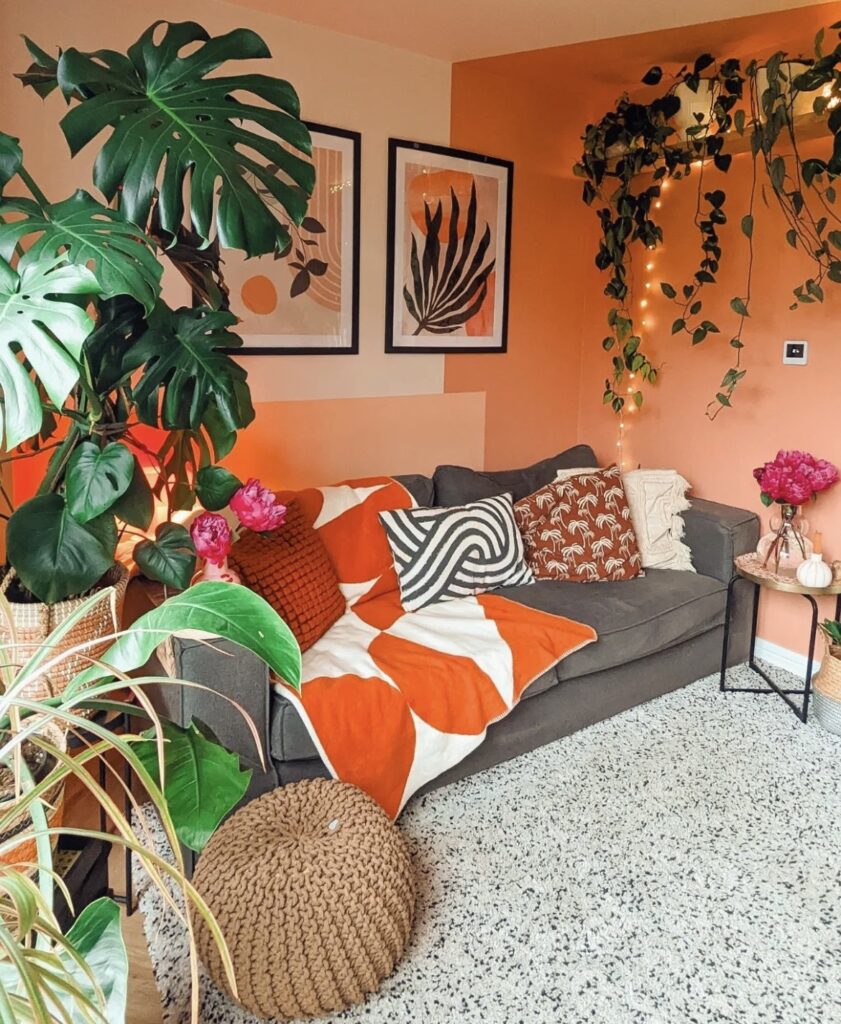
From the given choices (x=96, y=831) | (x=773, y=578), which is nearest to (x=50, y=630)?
(x=96, y=831)

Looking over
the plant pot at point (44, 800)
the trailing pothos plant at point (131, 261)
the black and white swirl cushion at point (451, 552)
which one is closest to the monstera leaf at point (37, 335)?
the trailing pothos plant at point (131, 261)

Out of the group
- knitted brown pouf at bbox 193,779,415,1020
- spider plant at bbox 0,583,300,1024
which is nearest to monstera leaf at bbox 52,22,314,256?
spider plant at bbox 0,583,300,1024

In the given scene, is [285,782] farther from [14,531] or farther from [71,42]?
[71,42]

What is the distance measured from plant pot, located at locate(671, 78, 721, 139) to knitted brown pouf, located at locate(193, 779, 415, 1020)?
286 cm

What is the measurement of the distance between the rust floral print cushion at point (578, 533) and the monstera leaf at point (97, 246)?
202 centimetres

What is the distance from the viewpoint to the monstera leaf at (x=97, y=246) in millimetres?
1307

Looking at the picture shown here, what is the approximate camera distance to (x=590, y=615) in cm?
279

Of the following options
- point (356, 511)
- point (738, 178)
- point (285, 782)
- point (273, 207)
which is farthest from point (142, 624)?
point (738, 178)

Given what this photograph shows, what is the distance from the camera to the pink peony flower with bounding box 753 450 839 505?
2.95 metres

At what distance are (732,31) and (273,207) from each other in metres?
1.81

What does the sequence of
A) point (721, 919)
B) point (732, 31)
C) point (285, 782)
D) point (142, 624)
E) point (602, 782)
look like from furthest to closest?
point (732, 31) → point (602, 782) → point (285, 782) → point (721, 919) → point (142, 624)

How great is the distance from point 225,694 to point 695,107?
9.27 feet

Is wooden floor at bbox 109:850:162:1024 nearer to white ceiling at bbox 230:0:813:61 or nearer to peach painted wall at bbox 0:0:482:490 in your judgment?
peach painted wall at bbox 0:0:482:490

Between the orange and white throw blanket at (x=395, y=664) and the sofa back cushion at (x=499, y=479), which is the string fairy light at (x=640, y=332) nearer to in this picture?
the sofa back cushion at (x=499, y=479)
